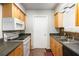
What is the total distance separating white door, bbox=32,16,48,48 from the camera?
Result: 826cm

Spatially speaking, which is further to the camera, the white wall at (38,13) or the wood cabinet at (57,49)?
the white wall at (38,13)

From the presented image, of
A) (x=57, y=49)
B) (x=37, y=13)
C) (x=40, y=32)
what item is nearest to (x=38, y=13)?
(x=37, y=13)

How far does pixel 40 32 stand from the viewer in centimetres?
830

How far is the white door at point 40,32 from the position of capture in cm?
826

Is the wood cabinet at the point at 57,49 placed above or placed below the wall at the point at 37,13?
below

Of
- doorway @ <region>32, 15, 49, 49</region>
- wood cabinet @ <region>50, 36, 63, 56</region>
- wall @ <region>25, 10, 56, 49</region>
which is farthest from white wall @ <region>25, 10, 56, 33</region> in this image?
wood cabinet @ <region>50, 36, 63, 56</region>

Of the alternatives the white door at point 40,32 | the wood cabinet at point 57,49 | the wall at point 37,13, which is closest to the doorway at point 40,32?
the white door at point 40,32

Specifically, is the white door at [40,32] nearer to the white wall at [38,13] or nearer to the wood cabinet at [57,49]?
the white wall at [38,13]

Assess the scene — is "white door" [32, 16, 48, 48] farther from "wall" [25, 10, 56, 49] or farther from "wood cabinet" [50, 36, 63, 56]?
"wood cabinet" [50, 36, 63, 56]

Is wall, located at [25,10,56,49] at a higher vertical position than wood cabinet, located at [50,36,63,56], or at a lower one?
higher

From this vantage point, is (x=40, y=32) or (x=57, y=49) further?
(x=40, y=32)

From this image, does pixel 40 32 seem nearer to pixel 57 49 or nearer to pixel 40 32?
pixel 40 32

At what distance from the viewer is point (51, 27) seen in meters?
8.18

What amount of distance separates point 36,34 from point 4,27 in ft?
13.8
